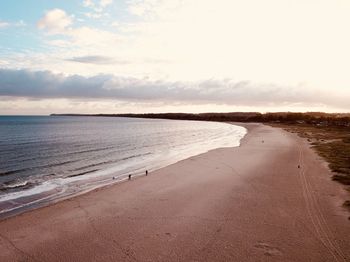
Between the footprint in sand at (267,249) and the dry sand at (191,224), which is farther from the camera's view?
the dry sand at (191,224)

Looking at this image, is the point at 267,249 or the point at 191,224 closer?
the point at 267,249

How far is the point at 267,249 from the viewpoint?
10695mm

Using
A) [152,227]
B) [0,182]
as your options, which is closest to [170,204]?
[152,227]

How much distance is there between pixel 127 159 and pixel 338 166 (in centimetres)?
2093

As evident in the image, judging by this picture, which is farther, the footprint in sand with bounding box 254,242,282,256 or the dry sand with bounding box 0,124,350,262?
the dry sand with bounding box 0,124,350,262

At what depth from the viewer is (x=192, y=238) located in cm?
1167

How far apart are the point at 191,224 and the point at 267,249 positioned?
11.2 feet

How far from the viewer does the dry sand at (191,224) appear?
10500 mm

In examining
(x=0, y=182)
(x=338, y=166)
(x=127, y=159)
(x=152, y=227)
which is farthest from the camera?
(x=127, y=159)

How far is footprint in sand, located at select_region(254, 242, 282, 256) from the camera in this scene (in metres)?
10.4

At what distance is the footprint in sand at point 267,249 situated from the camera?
10.4m

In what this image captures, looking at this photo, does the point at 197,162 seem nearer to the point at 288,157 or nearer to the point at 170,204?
the point at 288,157

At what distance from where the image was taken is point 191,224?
1310 centimetres

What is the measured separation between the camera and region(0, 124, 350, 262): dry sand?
10500 millimetres
